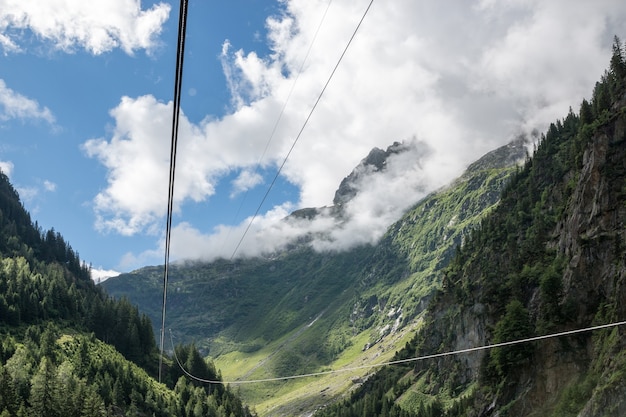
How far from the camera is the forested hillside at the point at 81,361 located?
8988 centimetres

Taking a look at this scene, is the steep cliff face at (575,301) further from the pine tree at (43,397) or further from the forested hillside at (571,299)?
the pine tree at (43,397)

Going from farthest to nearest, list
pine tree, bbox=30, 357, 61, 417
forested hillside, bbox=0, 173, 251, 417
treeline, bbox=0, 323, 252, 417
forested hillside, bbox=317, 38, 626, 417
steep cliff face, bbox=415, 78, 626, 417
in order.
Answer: forested hillside, bbox=0, 173, 251, 417, treeline, bbox=0, 323, 252, 417, pine tree, bbox=30, 357, 61, 417, forested hillside, bbox=317, 38, 626, 417, steep cliff face, bbox=415, 78, 626, 417

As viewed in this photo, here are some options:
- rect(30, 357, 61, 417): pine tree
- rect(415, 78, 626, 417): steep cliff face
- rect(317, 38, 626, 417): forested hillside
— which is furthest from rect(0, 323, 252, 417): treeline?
rect(415, 78, 626, 417): steep cliff face

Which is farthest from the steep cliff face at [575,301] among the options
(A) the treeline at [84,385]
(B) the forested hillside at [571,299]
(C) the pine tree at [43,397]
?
(C) the pine tree at [43,397]

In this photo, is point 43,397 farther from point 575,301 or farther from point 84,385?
point 575,301

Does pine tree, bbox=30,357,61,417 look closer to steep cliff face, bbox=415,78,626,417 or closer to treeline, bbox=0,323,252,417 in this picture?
treeline, bbox=0,323,252,417

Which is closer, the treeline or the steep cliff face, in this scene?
the steep cliff face

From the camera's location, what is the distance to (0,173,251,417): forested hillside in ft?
295

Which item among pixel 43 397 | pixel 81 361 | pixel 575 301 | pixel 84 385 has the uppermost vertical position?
pixel 81 361

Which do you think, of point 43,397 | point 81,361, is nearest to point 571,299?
point 43,397

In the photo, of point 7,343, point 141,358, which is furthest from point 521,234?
point 7,343

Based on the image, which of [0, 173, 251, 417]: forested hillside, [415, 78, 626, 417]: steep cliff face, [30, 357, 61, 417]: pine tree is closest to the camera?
[415, 78, 626, 417]: steep cliff face

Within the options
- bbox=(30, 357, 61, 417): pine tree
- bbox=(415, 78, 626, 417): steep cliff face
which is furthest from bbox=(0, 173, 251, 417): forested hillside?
bbox=(415, 78, 626, 417): steep cliff face

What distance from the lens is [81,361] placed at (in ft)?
409
